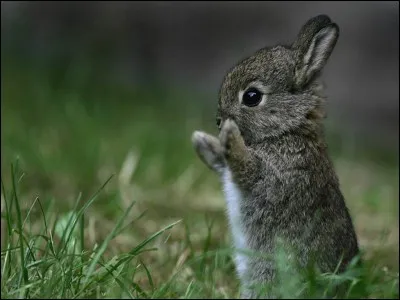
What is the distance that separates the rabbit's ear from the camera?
4.32 metres

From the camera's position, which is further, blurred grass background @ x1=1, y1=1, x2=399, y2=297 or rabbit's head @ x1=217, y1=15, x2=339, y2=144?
blurred grass background @ x1=1, y1=1, x2=399, y2=297

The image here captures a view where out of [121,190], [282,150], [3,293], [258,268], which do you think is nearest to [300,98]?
[282,150]

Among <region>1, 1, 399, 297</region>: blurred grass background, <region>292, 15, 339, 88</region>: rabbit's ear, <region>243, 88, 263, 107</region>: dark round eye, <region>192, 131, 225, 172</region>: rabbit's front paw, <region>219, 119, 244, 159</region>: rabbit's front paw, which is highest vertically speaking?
<region>292, 15, 339, 88</region>: rabbit's ear

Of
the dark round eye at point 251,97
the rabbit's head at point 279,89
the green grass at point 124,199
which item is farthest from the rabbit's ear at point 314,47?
the green grass at point 124,199

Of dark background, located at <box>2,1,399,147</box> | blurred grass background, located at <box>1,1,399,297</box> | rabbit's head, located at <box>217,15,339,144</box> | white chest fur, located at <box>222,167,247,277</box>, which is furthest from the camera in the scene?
dark background, located at <box>2,1,399,147</box>

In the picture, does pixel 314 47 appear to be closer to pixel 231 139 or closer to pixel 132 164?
pixel 231 139

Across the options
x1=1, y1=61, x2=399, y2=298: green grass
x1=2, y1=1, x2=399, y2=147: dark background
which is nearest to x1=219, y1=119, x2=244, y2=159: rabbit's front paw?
x1=1, y1=61, x2=399, y2=298: green grass

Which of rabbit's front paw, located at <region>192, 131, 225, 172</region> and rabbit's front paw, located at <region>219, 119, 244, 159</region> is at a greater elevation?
rabbit's front paw, located at <region>219, 119, 244, 159</region>

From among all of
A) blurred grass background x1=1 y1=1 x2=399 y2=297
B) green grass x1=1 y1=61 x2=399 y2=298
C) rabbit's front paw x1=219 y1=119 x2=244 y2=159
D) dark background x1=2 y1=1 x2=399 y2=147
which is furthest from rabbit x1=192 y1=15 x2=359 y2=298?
dark background x1=2 y1=1 x2=399 y2=147

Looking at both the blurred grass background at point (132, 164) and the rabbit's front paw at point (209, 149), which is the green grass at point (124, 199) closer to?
the blurred grass background at point (132, 164)

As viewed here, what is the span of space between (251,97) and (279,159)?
1.18 ft

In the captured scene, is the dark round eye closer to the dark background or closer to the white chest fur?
the white chest fur

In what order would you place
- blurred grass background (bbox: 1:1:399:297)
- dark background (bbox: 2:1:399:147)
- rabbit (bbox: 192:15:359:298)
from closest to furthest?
rabbit (bbox: 192:15:359:298)
blurred grass background (bbox: 1:1:399:297)
dark background (bbox: 2:1:399:147)

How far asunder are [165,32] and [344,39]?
96.1 inches
